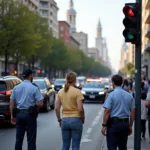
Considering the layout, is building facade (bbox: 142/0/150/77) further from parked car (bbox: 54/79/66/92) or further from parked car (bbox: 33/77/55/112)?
parked car (bbox: 33/77/55/112)

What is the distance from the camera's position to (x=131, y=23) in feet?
27.3

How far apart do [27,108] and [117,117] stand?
193 cm

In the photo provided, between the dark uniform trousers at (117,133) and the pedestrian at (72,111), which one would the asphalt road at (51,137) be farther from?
the dark uniform trousers at (117,133)

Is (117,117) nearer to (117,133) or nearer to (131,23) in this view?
(117,133)

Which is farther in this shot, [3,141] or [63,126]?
[3,141]

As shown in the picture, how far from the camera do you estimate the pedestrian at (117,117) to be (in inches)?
266

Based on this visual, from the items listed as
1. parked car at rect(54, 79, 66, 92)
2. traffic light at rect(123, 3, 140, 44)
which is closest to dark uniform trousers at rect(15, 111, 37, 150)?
traffic light at rect(123, 3, 140, 44)

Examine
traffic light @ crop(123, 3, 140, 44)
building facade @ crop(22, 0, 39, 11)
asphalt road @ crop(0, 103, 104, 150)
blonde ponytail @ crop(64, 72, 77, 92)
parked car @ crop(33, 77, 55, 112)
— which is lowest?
asphalt road @ crop(0, 103, 104, 150)

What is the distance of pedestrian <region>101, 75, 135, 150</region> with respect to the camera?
675 cm

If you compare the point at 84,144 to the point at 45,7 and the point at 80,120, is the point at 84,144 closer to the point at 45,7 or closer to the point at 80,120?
the point at 80,120

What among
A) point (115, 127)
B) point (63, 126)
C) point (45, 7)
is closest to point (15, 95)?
point (63, 126)

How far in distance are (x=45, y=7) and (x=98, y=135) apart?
364 feet

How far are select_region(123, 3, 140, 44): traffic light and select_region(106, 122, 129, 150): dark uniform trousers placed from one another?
6.94ft

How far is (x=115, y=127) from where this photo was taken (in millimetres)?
6758
